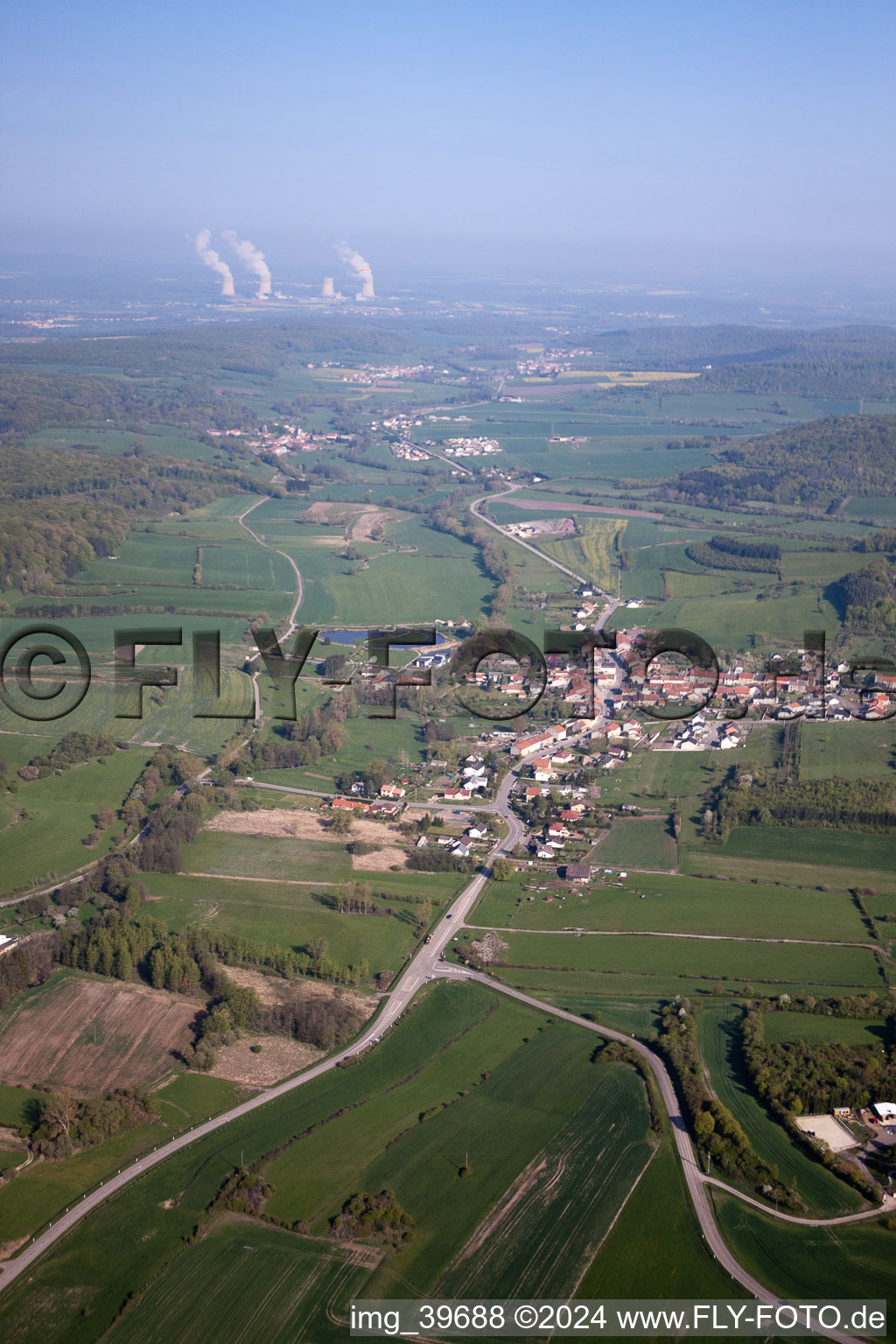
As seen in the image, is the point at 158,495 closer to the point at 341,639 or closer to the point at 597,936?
the point at 341,639

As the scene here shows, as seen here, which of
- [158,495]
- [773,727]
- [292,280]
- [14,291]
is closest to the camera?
[773,727]

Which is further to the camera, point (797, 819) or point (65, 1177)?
point (797, 819)

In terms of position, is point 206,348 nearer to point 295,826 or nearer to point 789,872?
point 295,826

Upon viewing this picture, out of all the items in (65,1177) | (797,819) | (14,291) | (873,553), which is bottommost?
(65,1177)

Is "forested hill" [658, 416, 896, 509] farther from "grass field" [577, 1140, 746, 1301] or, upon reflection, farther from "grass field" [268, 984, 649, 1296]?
"grass field" [577, 1140, 746, 1301]

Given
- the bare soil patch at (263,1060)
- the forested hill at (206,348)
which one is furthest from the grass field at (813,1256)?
the forested hill at (206,348)

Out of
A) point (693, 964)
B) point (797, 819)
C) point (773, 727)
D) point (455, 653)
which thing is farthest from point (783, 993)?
point (455, 653)

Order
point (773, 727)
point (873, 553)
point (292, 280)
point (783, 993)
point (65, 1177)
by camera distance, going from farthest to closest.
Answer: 1. point (292, 280)
2. point (873, 553)
3. point (773, 727)
4. point (783, 993)
5. point (65, 1177)
